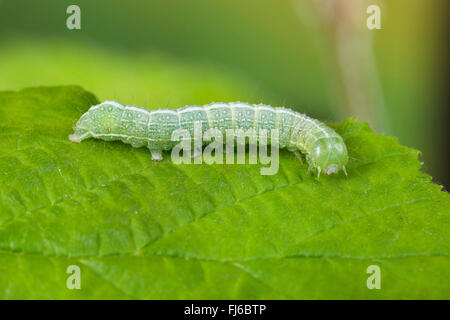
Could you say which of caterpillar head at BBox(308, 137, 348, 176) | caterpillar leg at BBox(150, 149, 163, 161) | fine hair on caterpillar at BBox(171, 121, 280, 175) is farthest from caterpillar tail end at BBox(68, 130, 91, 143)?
caterpillar head at BBox(308, 137, 348, 176)

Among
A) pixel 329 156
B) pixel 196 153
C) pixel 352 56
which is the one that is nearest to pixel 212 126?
pixel 196 153

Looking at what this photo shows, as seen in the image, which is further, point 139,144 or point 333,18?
point 333,18

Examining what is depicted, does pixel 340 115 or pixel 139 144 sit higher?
pixel 340 115

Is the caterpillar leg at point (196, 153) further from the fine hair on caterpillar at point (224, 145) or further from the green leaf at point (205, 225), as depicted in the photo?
the green leaf at point (205, 225)

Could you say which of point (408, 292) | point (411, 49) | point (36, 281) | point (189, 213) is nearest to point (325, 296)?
point (408, 292)

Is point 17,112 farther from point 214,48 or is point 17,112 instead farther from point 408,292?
point 214,48

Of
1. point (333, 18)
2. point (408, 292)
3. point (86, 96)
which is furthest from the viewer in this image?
point (333, 18)

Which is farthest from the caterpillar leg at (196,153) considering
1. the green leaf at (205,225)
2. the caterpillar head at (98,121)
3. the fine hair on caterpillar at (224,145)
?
the caterpillar head at (98,121)
